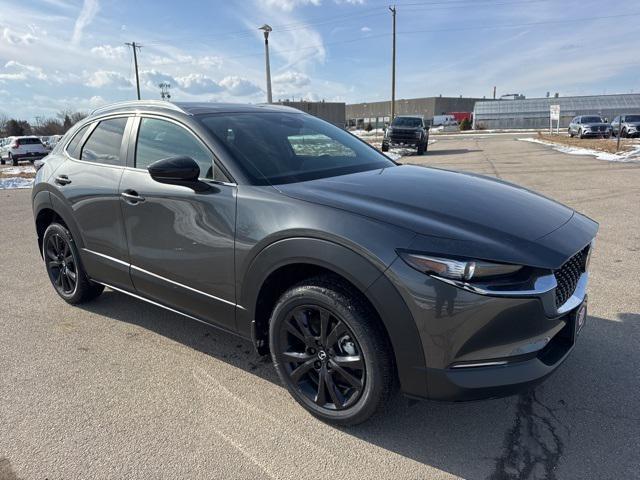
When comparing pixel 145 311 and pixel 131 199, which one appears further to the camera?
pixel 145 311

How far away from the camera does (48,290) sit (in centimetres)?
492

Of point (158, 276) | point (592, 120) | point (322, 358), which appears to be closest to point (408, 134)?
point (592, 120)

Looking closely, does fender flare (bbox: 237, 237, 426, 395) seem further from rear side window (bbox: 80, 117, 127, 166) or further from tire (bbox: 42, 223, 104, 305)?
tire (bbox: 42, 223, 104, 305)

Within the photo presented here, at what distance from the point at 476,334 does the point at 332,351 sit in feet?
2.55

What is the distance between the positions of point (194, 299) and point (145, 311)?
57.5 inches

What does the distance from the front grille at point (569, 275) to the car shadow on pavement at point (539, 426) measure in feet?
2.42

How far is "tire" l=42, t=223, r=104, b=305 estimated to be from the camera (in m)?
4.16

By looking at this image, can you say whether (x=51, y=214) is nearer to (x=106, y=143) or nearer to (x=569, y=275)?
(x=106, y=143)

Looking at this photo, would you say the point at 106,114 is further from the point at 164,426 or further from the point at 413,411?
the point at 413,411

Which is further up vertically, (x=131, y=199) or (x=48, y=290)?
(x=131, y=199)

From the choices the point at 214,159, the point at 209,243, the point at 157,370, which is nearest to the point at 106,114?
the point at 214,159

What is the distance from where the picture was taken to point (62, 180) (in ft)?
13.3

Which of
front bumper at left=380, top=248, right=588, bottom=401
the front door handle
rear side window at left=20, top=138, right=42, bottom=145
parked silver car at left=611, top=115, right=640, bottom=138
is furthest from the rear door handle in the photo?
parked silver car at left=611, top=115, right=640, bottom=138

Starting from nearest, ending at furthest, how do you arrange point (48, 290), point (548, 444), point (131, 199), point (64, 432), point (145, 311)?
point (548, 444), point (64, 432), point (131, 199), point (145, 311), point (48, 290)
